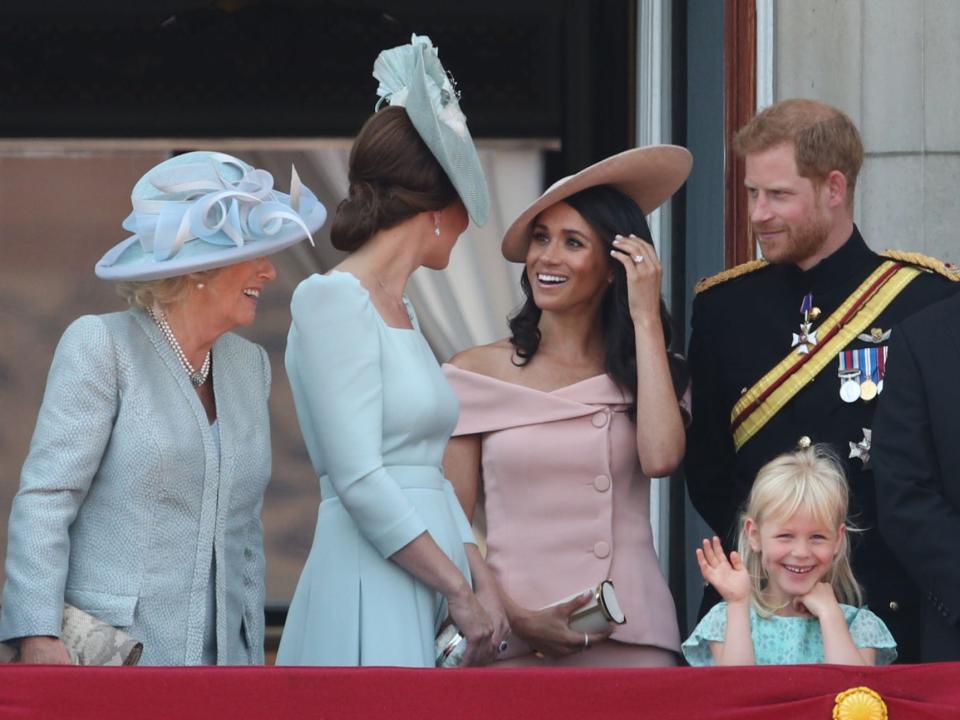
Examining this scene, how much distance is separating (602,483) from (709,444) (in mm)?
367

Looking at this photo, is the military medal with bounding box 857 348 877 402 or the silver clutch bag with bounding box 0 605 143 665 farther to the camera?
the military medal with bounding box 857 348 877 402

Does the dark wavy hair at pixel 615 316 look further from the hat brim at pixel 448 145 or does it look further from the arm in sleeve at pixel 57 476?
the arm in sleeve at pixel 57 476

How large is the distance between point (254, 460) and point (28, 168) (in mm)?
3104

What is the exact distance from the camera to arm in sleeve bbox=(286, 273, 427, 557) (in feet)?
10.8

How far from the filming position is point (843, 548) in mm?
3645

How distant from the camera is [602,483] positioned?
390cm

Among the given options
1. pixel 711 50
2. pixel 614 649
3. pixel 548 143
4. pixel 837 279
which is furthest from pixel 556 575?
pixel 548 143

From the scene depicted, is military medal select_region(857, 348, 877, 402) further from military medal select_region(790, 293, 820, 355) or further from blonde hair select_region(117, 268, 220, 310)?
blonde hair select_region(117, 268, 220, 310)

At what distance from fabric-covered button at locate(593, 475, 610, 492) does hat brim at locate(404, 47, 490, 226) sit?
648 millimetres

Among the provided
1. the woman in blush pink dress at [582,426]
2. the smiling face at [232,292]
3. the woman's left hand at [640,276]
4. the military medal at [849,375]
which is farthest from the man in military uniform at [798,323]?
the smiling face at [232,292]

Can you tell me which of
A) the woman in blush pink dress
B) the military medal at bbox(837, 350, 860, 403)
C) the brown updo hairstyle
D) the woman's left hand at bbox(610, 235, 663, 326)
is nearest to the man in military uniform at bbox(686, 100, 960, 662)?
the military medal at bbox(837, 350, 860, 403)

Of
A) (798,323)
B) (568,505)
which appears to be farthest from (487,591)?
(798,323)

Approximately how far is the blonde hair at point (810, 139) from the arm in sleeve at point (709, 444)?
38 centimetres

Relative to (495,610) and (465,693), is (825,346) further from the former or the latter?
(465,693)
